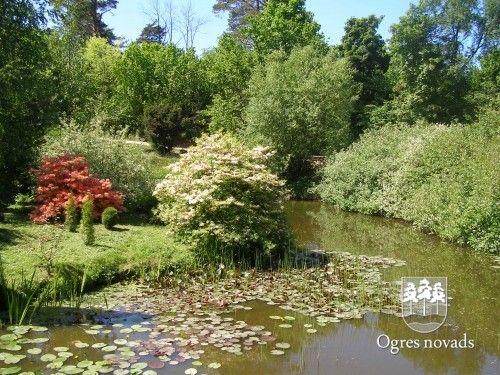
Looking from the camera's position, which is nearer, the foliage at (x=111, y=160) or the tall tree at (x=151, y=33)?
the foliage at (x=111, y=160)

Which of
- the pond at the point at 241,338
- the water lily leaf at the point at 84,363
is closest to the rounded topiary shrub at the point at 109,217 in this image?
the pond at the point at 241,338

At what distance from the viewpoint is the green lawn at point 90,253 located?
30.3 ft

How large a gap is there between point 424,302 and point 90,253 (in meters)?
6.58

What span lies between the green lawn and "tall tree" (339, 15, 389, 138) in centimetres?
2516

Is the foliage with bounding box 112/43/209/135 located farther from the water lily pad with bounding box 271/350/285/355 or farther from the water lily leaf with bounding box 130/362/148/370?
the water lily leaf with bounding box 130/362/148/370

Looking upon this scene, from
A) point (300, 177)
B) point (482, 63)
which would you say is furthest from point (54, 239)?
point (482, 63)

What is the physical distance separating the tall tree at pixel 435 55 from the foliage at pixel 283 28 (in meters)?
5.38

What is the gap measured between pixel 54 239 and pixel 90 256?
99cm

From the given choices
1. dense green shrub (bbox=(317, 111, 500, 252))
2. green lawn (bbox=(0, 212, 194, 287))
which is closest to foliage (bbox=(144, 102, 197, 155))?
dense green shrub (bbox=(317, 111, 500, 252))

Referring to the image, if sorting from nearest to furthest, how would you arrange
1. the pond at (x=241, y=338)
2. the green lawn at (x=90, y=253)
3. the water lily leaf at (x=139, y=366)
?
the water lily leaf at (x=139, y=366)
the pond at (x=241, y=338)
the green lawn at (x=90, y=253)

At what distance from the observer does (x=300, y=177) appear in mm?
26109

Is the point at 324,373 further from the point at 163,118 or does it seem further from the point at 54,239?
the point at 163,118

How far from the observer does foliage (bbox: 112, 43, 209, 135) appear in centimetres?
3388

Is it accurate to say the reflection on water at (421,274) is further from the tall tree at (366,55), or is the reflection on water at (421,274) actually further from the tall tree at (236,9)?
the tall tree at (236,9)
